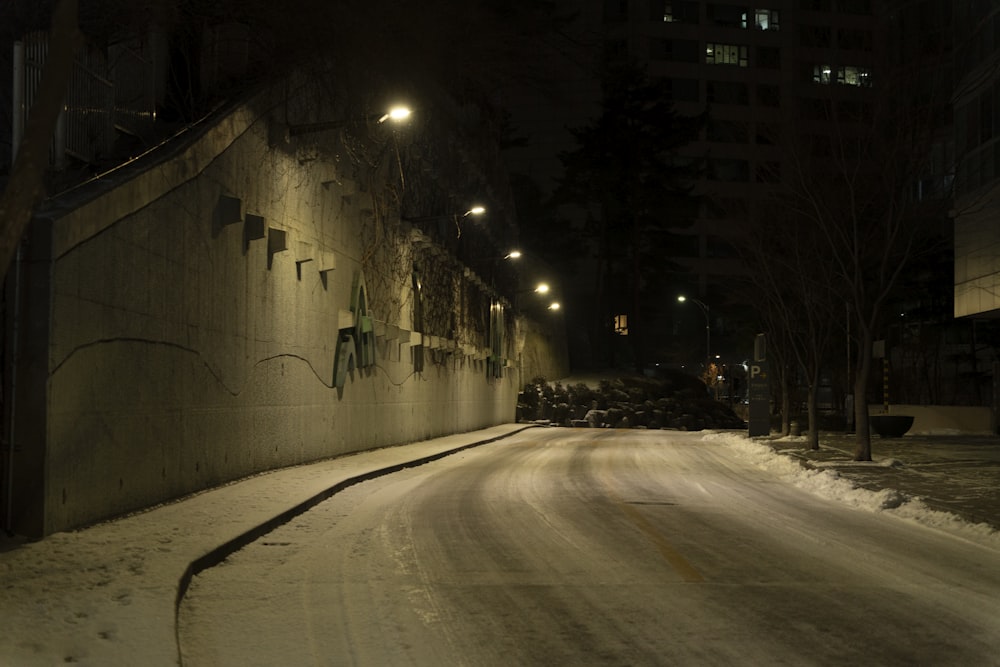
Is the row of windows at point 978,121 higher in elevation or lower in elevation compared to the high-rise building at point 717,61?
lower

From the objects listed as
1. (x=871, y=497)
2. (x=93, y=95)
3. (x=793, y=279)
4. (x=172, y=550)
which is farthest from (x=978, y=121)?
(x=172, y=550)

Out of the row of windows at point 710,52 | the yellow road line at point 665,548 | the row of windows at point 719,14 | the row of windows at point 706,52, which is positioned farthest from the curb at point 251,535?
the row of windows at point 719,14

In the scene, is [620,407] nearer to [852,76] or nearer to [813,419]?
[813,419]

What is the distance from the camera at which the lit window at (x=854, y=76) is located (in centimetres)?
2494

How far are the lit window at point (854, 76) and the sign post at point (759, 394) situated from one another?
12.3 meters

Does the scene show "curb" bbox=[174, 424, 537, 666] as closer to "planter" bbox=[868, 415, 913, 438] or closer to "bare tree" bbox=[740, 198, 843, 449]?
"bare tree" bbox=[740, 198, 843, 449]

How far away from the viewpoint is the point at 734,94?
9931cm

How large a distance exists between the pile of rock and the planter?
20.9 metres

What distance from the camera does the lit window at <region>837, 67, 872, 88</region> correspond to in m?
24.9

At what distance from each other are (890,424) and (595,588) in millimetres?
30301

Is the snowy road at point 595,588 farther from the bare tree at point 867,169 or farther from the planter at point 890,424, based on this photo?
the planter at point 890,424

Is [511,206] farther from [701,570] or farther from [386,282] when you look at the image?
[701,570]

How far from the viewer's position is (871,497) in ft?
51.6

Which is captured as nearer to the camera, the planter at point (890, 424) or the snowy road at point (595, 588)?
the snowy road at point (595, 588)
